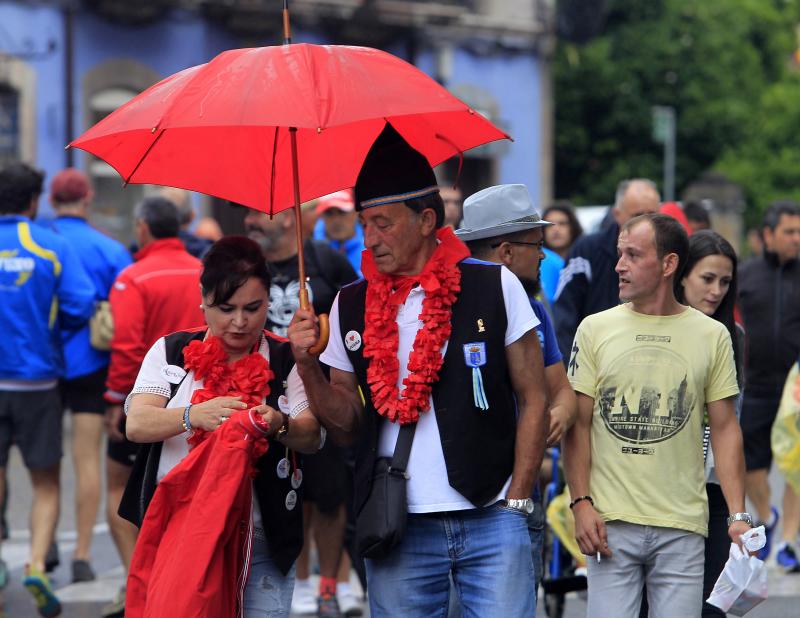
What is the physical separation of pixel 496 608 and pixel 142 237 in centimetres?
417

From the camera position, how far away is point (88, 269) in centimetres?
810

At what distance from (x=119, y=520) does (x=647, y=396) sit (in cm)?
382

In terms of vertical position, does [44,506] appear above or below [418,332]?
below

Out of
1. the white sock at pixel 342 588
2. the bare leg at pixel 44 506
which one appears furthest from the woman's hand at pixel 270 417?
the bare leg at pixel 44 506

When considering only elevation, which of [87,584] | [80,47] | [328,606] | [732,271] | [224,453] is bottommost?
[87,584]

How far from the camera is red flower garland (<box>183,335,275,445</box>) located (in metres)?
4.36

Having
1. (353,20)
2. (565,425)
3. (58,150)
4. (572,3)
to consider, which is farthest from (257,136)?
(572,3)

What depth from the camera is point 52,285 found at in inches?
309

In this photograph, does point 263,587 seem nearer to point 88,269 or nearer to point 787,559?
point 88,269

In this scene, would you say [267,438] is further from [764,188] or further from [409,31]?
[764,188]

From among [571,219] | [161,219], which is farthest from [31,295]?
[571,219]

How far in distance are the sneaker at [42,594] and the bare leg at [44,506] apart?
1.80ft

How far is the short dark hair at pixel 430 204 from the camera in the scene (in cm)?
423

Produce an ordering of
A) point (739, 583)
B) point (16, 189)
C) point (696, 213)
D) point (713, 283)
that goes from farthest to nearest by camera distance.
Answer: point (696, 213) → point (16, 189) → point (713, 283) → point (739, 583)
